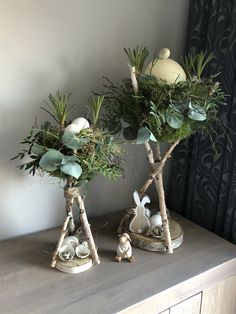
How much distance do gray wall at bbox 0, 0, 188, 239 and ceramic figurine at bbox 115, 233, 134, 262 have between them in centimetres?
32

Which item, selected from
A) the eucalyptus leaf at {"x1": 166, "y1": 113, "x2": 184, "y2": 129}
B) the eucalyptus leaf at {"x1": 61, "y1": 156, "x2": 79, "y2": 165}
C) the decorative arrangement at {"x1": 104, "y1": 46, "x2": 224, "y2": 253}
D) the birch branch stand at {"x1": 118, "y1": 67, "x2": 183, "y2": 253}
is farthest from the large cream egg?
the eucalyptus leaf at {"x1": 61, "y1": 156, "x2": 79, "y2": 165}

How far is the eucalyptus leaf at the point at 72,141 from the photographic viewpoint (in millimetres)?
1096

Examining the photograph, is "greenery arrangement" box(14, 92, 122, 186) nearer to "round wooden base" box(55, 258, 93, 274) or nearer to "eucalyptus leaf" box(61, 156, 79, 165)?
"eucalyptus leaf" box(61, 156, 79, 165)

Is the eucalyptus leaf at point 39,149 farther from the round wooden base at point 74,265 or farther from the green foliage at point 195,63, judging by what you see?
the green foliage at point 195,63

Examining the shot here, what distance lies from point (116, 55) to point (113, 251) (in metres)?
0.72

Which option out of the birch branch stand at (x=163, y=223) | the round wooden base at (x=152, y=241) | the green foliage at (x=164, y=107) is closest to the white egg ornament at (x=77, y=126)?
the green foliage at (x=164, y=107)

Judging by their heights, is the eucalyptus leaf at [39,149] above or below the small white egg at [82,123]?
below

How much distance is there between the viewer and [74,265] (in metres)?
1.26

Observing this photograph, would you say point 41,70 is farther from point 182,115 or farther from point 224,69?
point 224,69

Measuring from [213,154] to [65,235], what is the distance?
64 centimetres

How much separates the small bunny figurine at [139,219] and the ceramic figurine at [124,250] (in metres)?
0.14

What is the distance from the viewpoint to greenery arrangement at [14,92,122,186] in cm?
109

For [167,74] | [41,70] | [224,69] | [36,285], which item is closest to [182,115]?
[167,74]

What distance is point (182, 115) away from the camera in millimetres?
1184
